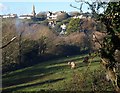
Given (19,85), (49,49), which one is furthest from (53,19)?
(19,85)

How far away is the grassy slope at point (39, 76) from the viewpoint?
2348 centimetres

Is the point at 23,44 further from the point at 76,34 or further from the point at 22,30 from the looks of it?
the point at 76,34

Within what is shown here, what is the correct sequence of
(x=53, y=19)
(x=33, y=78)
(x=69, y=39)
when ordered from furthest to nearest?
(x=53, y=19)
(x=69, y=39)
(x=33, y=78)

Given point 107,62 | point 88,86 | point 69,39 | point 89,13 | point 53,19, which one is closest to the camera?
point 107,62

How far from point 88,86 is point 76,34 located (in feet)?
72.8

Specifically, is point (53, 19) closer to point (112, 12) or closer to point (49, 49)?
point (49, 49)

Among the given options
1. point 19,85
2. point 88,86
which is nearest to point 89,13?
point 88,86

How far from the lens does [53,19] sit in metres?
51.9

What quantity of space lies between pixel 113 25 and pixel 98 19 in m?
0.31

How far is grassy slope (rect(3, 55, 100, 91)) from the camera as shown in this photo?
2348 centimetres

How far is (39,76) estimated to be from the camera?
27.5 m

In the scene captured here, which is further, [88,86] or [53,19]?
[53,19]

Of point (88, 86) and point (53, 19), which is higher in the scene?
point (88, 86)

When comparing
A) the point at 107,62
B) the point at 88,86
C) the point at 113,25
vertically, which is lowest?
the point at 88,86
